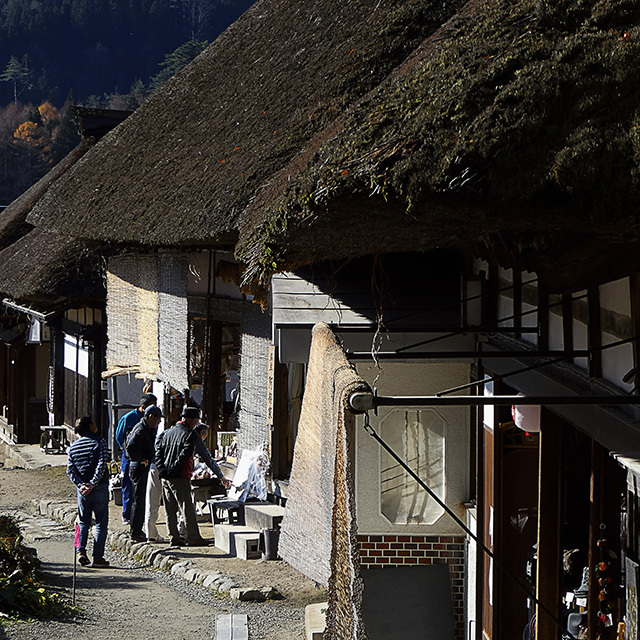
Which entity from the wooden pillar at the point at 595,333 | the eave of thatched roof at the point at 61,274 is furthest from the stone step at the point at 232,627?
the eave of thatched roof at the point at 61,274

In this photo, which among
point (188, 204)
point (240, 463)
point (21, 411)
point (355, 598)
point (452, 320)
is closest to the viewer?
point (355, 598)

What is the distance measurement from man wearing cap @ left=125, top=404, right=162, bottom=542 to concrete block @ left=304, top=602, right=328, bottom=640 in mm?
2910

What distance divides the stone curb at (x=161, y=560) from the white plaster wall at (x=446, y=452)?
1.78 m

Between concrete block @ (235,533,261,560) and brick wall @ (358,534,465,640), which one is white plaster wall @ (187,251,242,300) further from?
brick wall @ (358,534,465,640)

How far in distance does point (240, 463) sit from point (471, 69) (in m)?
6.65

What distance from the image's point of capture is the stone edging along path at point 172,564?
25.1 ft

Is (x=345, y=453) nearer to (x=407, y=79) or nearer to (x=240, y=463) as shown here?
(x=407, y=79)

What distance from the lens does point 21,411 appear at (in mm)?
18188

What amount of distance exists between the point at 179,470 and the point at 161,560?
84 cm

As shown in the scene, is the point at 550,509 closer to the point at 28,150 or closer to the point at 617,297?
the point at 617,297

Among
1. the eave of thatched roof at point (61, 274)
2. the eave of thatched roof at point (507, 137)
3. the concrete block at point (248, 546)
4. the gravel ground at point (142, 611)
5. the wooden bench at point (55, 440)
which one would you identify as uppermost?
the eave of thatched roof at point (61, 274)

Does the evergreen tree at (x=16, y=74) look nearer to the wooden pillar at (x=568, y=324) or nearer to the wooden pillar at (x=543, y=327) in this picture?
the wooden pillar at (x=543, y=327)

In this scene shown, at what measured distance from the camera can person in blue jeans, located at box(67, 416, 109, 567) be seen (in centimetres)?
868

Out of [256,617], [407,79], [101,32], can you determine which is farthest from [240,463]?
[101,32]
